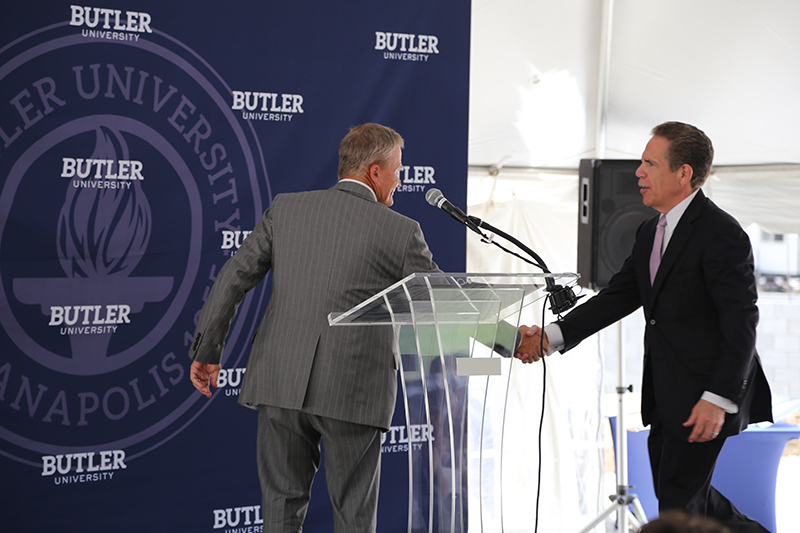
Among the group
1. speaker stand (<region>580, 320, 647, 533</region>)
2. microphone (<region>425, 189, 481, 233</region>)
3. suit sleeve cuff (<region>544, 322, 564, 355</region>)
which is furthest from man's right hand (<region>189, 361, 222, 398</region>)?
speaker stand (<region>580, 320, 647, 533</region>)

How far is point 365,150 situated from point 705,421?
4.35 feet

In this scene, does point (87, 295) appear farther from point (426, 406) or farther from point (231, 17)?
point (426, 406)

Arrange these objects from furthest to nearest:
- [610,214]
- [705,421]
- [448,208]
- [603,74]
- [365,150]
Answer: [603,74] < [610,214] < [365,150] < [705,421] < [448,208]

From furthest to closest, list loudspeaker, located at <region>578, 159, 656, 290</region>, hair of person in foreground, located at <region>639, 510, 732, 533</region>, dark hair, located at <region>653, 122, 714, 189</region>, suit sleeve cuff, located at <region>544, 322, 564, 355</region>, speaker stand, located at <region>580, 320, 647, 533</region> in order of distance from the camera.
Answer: loudspeaker, located at <region>578, 159, 656, 290</region>
speaker stand, located at <region>580, 320, 647, 533</region>
suit sleeve cuff, located at <region>544, 322, 564, 355</region>
dark hair, located at <region>653, 122, 714, 189</region>
hair of person in foreground, located at <region>639, 510, 732, 533</region>

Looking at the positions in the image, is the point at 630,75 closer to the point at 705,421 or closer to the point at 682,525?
the point at 705,421

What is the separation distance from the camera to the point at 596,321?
2451mm

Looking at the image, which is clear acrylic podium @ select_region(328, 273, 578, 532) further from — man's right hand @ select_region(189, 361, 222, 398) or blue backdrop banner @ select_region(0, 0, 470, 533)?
blue backdrop banner @ select_region(0, 0, 470, 533)

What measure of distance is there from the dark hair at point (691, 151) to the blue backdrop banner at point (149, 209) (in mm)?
1429

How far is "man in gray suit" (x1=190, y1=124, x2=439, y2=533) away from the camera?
208 cm

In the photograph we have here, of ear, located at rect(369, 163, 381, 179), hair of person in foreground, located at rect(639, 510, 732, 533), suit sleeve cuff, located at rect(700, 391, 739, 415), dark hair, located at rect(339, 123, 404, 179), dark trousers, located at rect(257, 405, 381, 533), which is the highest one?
dark hair, located at rect(339, 123, 404, 179)

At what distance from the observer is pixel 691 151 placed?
221cm

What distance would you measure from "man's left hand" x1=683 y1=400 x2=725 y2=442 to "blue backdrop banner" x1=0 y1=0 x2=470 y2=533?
1.69 meters

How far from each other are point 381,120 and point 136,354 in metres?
1.59

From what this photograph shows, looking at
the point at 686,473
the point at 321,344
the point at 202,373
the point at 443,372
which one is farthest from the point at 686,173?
the point at 202,373
